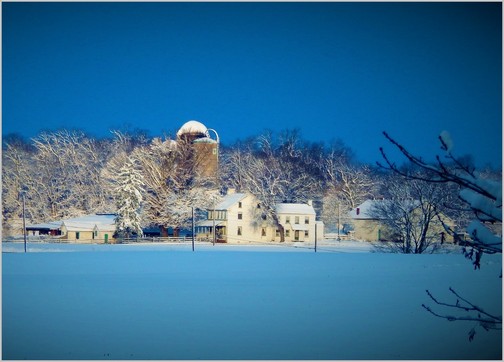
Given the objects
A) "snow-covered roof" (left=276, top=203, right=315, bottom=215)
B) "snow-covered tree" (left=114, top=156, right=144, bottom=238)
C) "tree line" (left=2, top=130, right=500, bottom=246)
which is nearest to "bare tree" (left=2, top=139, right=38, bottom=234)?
"tree line" (left=2, top=130, right=500, bottom=246)

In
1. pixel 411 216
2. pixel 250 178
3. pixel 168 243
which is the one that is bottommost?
pixel 168 243

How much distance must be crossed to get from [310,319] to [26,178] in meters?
56.9

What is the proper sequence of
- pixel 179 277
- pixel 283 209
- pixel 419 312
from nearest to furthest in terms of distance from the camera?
pixel 419 312 < pixel 179 277 < pixel 283 209

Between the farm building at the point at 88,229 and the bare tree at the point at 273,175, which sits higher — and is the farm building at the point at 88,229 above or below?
below

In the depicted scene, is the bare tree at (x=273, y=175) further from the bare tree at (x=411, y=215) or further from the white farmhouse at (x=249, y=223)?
the bare tree at (x=411, y=215)

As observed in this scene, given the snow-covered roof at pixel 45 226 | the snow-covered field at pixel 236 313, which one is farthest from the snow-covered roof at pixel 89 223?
the snow-covered field at pixel 236 313

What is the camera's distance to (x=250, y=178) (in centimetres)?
6575

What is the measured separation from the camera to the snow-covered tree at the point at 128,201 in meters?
52.5

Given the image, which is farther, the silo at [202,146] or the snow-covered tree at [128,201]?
the silo at [202,146]

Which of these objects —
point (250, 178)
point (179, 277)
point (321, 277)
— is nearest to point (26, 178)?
point (250, 178)

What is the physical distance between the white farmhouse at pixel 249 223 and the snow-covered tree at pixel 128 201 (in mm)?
7266

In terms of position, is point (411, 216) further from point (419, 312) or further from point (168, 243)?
point (419, 312)

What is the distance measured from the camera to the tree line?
177 ft

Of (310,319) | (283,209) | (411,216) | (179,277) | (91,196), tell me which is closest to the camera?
(310,319)
